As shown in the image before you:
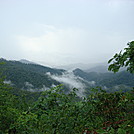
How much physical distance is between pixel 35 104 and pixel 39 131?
0.64 meters

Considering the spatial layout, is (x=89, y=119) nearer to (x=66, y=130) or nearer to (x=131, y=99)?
(x=66, y=130)

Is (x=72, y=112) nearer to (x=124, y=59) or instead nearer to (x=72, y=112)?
(x=72, y=112)

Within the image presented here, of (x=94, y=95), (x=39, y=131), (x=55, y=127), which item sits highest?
(x=94, y=95)

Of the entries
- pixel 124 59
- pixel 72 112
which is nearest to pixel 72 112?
pixel 72 112

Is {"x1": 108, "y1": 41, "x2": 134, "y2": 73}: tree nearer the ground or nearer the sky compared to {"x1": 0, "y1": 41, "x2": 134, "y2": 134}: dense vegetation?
nearer the sky

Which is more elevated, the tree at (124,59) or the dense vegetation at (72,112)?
the tree at (124,59)

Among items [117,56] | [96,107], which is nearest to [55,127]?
[96,107]

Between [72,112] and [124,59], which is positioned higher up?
[124,59]

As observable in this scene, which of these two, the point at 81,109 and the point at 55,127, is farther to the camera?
the point at 81,109

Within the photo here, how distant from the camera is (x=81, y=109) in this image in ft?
9.68

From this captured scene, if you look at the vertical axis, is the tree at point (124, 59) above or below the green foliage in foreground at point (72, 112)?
above

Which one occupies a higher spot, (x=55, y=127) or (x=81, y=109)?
(x=81, y=109)

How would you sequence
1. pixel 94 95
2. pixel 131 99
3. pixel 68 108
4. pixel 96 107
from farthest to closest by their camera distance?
pixel 68 108 → pixel 94 95 → pixel 96 107 → pixel 131 99

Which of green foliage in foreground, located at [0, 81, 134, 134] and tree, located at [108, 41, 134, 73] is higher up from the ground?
tree, located at [108, 41, 134, 73]
